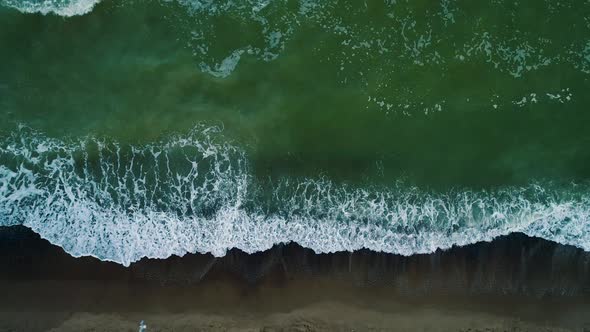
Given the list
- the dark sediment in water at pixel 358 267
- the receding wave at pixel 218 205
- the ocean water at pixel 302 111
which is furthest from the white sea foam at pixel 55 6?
the dark sediment in water at pixel 358 267

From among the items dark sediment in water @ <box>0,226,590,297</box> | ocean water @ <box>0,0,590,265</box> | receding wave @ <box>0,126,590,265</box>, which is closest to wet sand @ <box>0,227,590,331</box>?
dark sediment in water @ <box>0,226,590,297</box>

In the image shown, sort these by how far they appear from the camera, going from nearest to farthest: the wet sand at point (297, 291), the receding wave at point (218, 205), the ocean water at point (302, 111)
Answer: the wet sand at point (297, 291), the receding wave at point (218, 205), the ocean water at point (302, 111)

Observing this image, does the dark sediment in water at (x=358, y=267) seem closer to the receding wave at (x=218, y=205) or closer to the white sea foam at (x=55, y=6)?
the receding wave at (x=218, y=205)

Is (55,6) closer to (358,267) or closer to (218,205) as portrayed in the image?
(218,205)

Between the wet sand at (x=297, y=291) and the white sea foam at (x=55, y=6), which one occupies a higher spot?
the white sea foam at (x=55, y=6)

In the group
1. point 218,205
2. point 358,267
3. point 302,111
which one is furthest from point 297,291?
point 302,111

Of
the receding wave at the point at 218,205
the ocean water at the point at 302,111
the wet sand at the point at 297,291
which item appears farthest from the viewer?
the ocean water at the point at 302,111

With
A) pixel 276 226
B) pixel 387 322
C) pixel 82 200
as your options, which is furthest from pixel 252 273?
pixel 82 200
